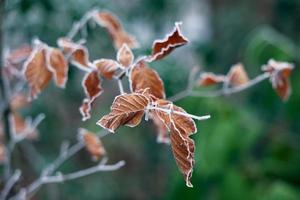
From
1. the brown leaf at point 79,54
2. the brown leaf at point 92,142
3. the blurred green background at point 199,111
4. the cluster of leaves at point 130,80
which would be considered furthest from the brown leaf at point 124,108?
the blurred green background at point 199,111

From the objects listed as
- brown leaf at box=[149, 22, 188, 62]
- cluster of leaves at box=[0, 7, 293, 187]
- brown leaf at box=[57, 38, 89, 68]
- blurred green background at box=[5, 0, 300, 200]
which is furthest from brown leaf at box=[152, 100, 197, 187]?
blurred green background at box=[5, 0, 300, 200]

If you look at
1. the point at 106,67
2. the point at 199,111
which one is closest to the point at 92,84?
the point at 106,67

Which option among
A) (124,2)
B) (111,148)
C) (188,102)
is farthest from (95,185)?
(188,102)

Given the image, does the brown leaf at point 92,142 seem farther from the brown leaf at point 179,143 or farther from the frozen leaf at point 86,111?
the brown leaf at point 179,143

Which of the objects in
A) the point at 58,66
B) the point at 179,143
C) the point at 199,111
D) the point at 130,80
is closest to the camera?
the point at 179,143

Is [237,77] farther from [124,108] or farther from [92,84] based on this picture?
[124,108]

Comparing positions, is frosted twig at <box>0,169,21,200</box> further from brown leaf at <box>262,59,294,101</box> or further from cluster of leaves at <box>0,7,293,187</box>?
brown leaf at <box>262,59,294,101</box>
